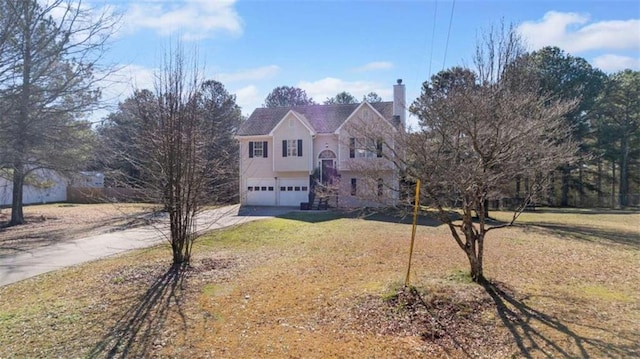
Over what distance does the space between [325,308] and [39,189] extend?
27.1 m

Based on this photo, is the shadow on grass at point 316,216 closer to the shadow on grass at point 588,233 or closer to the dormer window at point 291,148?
the dormer window at point 291,148

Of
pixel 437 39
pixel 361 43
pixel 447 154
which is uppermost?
pixel 361 43

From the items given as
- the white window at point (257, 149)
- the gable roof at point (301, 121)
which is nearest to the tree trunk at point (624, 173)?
the gable roof at point (301, 121)

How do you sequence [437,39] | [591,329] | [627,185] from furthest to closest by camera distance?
1. [627,185]
2. [437,39]
3. [591,329]

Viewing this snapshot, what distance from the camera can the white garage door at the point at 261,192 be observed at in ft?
90.0

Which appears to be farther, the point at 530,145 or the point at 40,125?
the point at 40,125

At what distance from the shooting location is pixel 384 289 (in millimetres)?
6750

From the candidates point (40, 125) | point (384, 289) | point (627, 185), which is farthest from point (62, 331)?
point (627, 185)

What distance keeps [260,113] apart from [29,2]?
65.6ft

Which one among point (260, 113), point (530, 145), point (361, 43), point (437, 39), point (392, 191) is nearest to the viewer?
point (530, 145)

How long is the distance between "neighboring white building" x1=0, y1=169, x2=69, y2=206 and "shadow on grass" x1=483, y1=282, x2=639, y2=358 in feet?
80.6

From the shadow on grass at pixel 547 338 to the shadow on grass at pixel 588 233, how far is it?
10218 millimetres

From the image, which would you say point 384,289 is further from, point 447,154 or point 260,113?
point 260,113

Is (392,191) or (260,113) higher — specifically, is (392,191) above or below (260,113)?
below
